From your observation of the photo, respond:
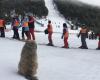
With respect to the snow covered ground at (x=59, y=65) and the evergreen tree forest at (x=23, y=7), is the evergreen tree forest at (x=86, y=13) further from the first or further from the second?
the snow covered ground at (x=59, y=65)

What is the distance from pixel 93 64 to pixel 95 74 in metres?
2.05

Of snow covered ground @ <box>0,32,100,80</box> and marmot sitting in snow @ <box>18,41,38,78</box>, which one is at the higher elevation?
marmot sitting in snow @ <box>18,41,38,78</box>

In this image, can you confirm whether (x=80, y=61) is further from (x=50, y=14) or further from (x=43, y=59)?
(x=50, y=14)

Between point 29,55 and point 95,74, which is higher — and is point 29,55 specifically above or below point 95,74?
above

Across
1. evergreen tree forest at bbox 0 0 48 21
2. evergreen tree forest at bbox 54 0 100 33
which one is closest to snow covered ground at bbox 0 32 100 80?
evergreen tree forest at bbox 54 0 100 33

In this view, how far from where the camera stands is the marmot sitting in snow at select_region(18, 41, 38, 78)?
1154 centimetres

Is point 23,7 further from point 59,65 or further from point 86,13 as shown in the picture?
point 59,65

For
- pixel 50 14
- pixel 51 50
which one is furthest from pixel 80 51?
pixel 50 14

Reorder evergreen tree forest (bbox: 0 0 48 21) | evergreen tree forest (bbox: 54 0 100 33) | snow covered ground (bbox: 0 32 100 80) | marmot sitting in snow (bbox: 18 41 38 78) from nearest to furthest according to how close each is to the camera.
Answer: marmot sitting in snow (bbox: 18 41 38 78) → snow covered ground (bbox: 0 32 100 80) → evergreen tree forest (bbox: 54 0 100 33) → evergreen tree forest (bbox: 0 0 48 21)

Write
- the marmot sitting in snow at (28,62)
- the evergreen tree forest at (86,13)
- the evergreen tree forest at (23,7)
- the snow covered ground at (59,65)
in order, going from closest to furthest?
the marmot sitting in snow at (28,62) → the snow covered ground at (59,65) → the evergreen tree forest at (86,13) → the evergreen tree forest at (23,7)

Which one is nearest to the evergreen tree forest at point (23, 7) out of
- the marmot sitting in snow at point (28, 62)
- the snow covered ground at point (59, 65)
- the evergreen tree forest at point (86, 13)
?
the evergreen tree forest at point (86, 13)

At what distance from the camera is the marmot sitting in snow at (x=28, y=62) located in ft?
37.9

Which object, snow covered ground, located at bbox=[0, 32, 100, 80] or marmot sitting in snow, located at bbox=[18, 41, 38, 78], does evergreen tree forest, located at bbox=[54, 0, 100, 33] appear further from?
marmot sitting in snow, located at bbox=[18, 41, 38, 78]

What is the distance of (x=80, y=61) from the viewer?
16156 millimetres
